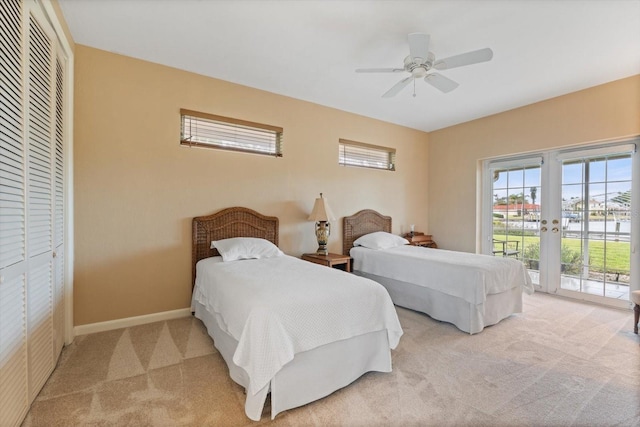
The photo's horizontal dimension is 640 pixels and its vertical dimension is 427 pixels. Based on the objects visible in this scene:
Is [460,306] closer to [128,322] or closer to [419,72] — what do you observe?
[419,72]

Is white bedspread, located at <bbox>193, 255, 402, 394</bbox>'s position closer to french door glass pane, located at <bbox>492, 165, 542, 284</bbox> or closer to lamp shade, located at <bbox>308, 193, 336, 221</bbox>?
lamp shade, located at <bbox>308, 193, 336, 221</bbox>

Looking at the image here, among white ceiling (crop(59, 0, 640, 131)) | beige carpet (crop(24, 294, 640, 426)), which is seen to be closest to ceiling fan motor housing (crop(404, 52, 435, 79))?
white ceiling (crop(59, 0, 640, 131))

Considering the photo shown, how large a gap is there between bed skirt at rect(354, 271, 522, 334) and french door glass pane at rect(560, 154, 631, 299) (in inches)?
53.5

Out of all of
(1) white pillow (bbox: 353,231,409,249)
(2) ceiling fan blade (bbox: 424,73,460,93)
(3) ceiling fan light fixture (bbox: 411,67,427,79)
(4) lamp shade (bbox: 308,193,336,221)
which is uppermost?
(3) ceiling fan light fixture (bbox: 411,67,427,79)

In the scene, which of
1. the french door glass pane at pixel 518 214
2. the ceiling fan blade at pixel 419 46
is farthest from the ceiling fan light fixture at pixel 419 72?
the french door glass pane at pixel 518 214

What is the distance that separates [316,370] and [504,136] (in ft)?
14.5

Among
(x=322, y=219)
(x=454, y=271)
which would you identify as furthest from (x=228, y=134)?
(x=454, y=271)

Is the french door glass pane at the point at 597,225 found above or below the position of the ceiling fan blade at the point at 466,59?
below

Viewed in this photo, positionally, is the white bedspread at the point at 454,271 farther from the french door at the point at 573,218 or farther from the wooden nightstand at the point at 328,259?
the french door at the point at 573,218

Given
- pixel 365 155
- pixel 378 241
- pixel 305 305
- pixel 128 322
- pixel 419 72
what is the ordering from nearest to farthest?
pixel 305 305 → pixel 419 72 → pixel 128 322 → pixel 378 241 → pixel 365 155

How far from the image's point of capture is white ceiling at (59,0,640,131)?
7.15 feet

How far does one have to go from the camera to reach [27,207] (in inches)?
65.3

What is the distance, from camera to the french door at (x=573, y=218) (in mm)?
→ 3496

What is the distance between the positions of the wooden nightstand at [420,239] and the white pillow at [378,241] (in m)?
0.61
